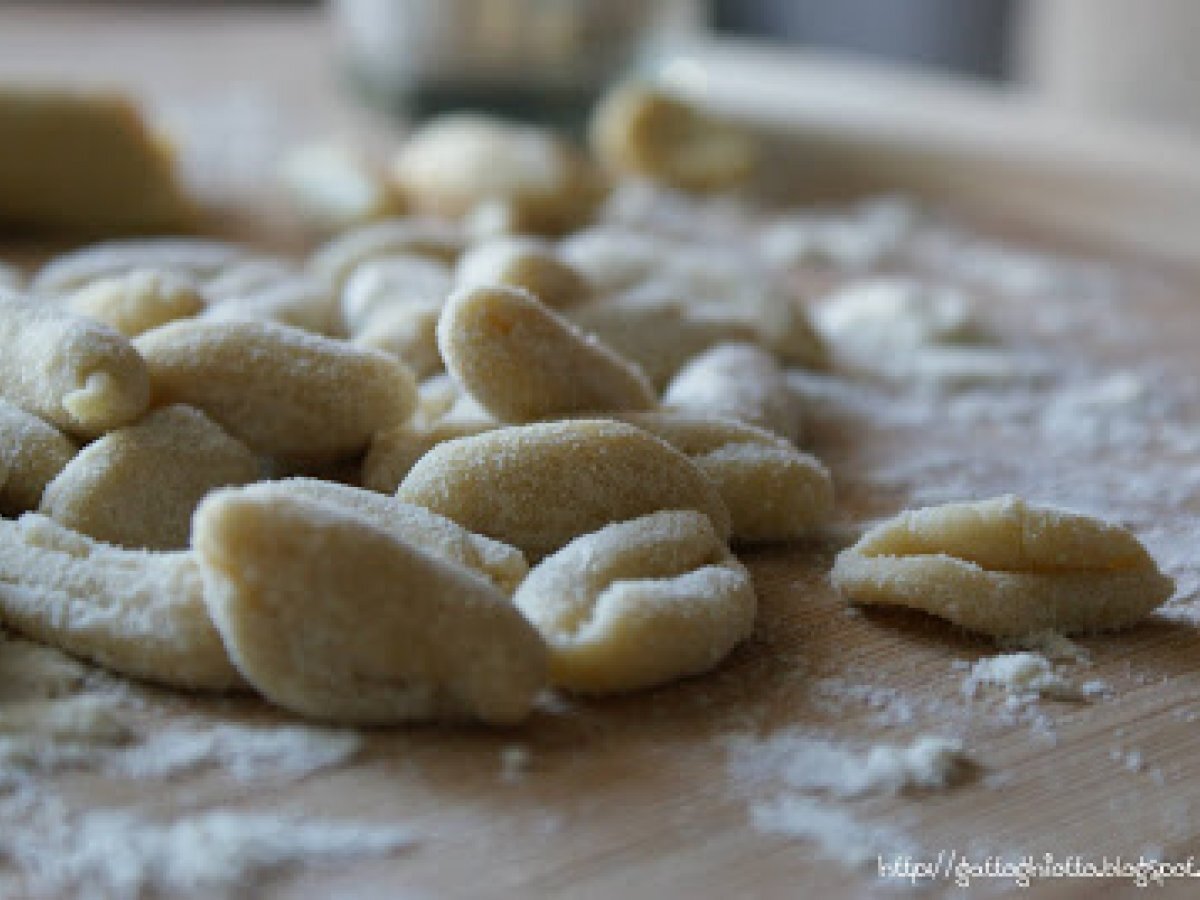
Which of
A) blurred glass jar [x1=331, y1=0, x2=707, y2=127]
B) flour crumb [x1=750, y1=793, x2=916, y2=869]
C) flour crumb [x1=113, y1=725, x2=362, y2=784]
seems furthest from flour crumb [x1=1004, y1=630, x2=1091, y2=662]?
blurred glass jar [x1=331, y1=0, x2=707, y2=127]

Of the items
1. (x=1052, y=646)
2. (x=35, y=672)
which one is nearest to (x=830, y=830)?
(x=1052, y=646)

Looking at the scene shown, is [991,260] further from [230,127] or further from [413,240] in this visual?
[230,127]

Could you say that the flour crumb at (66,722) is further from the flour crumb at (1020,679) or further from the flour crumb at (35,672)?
the flour crumb at (1020,679)

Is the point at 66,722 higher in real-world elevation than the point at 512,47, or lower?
lower

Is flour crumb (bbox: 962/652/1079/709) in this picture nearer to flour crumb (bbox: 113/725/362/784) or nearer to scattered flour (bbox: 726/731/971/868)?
scattered flour (bbox: 726/731/971/868)

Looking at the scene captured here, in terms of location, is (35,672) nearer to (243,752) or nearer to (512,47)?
(243,752)

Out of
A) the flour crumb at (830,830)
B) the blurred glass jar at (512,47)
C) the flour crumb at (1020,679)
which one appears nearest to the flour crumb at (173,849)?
the flour crumb at (830,830)

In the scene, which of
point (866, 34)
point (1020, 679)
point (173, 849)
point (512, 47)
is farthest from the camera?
point (866, 34)
